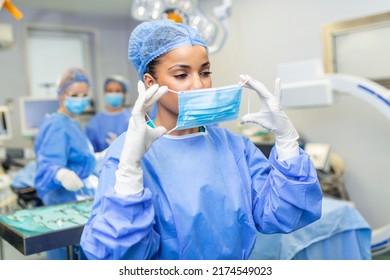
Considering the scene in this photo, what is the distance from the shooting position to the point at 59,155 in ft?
6.64

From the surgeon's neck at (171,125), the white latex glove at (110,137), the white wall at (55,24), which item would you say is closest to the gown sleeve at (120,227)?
the surgeon's neck at (171,125)

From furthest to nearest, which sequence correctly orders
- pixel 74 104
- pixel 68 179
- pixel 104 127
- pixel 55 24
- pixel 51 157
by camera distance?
pixel 55 24
pixel 104 127
pixel 74 104
pixel 51 157
pixel 68 179

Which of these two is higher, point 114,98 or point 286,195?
point 114,98

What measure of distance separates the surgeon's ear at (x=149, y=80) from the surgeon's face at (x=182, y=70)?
3 cm

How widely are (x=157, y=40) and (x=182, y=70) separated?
10 centimetres

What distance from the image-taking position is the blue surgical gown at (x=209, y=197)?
950 mm

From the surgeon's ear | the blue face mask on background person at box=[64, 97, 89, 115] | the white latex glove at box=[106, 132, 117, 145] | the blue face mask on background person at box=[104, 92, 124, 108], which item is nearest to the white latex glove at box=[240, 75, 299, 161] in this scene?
the surgeon's ear

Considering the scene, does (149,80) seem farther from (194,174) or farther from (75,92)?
(75,92)

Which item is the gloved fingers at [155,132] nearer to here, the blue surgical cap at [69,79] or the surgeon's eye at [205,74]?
the surgeon's eye at [205,74]

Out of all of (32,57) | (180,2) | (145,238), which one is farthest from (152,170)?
(32,57)

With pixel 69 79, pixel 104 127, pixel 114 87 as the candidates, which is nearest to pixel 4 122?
pixel 104 127

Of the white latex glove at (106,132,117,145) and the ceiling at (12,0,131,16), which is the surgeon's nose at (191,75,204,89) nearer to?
A: the white latex glove at (106,132,117,145)

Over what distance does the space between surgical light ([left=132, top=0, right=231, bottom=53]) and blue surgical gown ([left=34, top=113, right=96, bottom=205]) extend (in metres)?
0.68
